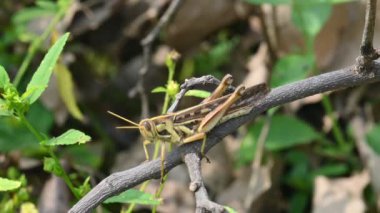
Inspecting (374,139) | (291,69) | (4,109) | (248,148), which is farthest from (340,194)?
(4,109)

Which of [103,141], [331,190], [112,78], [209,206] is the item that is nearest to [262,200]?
[331,190]

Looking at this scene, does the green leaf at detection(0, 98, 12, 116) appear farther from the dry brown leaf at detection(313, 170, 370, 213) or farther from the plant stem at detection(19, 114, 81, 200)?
the dry brown leaf at detection(313, 170, 370, 213)

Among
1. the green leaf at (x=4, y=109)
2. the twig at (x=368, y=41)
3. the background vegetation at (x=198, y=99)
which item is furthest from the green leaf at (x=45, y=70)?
the twig at (x=368, y=41)

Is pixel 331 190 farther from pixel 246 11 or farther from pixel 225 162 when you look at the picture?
pixel 246 11

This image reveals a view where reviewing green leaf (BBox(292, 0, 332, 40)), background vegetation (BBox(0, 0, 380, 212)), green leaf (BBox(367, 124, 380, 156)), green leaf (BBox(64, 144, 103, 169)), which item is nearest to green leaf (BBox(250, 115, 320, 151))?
background vegetation (BBox(0, 0, 380, 212))

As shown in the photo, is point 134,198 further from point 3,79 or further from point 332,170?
point 332,170
